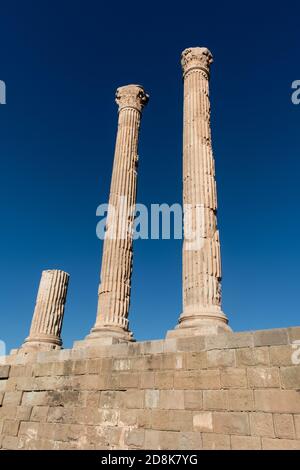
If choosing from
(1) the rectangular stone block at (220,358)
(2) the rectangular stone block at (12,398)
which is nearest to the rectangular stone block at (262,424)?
(1) the rectangular stone block at (220,358)

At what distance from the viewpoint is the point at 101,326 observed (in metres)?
13.1

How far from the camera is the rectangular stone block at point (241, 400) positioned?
26.1 feet

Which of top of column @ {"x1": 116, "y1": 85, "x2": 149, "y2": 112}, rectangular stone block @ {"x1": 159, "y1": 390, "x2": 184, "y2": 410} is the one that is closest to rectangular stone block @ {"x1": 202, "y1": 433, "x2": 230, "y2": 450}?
rectangular stone block @ {"x1": 159, "y1": 390, "x2": 184, "y2": 410}

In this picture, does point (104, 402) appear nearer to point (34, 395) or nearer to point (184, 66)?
point (34, 395)

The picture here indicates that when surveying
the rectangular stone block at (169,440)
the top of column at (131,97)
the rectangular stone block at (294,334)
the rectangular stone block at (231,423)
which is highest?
the top of column at (131,97)

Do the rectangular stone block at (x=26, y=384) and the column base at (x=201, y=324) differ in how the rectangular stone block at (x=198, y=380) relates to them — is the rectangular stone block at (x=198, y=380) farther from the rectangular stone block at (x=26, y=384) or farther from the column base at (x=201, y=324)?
the rectangular stone block at (x=26, y=384)

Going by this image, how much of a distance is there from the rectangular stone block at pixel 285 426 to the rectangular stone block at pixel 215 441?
1.15 metres

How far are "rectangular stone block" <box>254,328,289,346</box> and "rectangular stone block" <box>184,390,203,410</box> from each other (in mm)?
1919

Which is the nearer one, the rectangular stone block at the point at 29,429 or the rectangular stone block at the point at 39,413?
the rectangular stone block at the point at 29,429

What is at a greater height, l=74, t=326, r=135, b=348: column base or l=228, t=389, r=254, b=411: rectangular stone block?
l=74, t=326, r=135, b=348: column base

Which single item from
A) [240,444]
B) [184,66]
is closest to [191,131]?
[184,66]

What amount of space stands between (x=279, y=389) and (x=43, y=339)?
11926 mm

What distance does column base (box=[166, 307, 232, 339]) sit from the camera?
1002 cm

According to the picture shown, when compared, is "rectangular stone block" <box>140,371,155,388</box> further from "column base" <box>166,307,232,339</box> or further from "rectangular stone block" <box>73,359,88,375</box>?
"rectangular stone block" <box>73,359,88,375</box>
